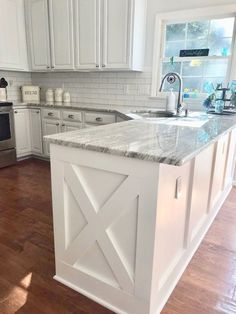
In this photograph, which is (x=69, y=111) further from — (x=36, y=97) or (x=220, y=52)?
(x=220, y=52)

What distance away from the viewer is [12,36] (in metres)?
3.95

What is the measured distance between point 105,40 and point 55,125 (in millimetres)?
1409

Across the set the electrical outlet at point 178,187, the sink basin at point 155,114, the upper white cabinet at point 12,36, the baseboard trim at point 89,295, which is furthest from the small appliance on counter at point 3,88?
the electrical outlet at point 178,187

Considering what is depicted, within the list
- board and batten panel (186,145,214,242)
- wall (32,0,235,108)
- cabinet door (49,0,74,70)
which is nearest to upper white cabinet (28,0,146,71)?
cabinet door (49,0,74,70)

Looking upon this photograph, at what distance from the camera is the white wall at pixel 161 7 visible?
2.98 m

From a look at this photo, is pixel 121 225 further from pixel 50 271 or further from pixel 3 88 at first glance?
pixel 3 88

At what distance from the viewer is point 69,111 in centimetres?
368

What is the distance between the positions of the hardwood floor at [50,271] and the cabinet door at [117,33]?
6.56 feet

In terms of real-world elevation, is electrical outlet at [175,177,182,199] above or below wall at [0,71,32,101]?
below

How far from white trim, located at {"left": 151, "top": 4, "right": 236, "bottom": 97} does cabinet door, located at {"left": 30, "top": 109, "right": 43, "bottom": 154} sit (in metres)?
1.84

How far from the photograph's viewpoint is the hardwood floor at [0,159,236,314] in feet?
4.73

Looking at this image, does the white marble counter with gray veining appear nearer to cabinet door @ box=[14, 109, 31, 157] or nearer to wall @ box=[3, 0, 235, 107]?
wall @ box=[3, 0, 235, 107]

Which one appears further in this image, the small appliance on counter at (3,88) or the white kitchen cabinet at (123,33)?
the small appliance on counter at (3,88)

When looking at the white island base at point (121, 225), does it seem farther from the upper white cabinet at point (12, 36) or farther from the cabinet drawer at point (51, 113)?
the upper white cabinet at point (12, 36)
